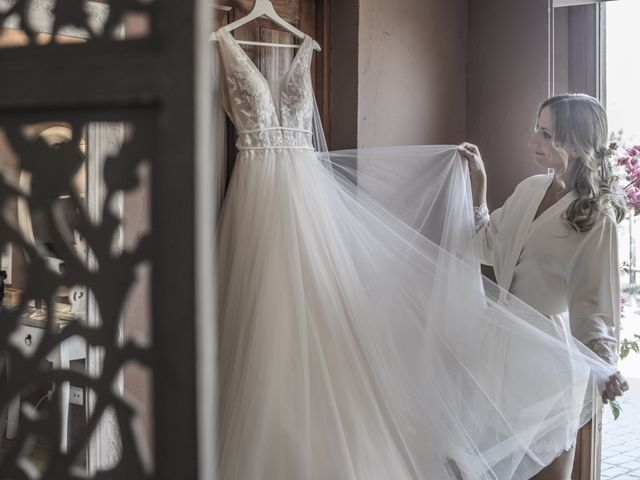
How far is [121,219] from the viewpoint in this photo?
0.78 meters

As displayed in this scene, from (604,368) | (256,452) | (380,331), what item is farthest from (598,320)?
(256,452)

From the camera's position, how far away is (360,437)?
198 centimetres

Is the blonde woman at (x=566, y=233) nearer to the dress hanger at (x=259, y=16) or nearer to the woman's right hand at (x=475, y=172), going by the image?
the woman's right hand at (x=475, y=172)

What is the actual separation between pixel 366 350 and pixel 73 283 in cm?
140

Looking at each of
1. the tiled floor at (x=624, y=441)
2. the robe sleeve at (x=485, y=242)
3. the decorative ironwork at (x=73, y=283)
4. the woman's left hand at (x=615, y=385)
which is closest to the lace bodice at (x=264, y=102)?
the robe sleeve at (x=485, y=242)

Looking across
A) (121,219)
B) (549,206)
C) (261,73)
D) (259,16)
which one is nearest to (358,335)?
(549,206)

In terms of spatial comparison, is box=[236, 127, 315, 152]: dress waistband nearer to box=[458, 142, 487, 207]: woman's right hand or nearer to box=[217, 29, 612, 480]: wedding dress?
box=[217, 29, 612, 480]: wedding dress

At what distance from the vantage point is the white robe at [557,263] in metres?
2.16

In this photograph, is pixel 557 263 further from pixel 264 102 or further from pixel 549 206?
pixel 264 102

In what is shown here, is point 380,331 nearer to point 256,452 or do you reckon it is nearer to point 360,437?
point 360,437

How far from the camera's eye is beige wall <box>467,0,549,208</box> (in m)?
3.02

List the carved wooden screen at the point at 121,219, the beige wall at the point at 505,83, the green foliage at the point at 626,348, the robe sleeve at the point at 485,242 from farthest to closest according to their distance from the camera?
the beige wall at the point at 505,83 → the green foliage at the point at 626,348 → the robe sleeve at the point at 485,242 → the carved wooden screen at the point at 121,219

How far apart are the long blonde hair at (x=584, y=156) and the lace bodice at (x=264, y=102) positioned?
0.82 m

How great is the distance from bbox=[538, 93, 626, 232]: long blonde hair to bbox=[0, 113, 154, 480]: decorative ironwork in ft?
5.83
